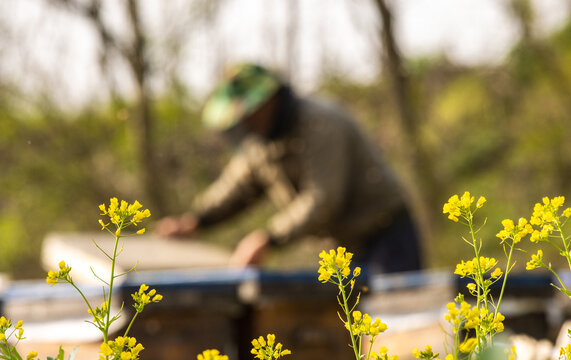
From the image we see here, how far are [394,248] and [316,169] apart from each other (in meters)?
0.69

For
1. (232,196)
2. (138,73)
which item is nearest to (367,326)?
(232,196)

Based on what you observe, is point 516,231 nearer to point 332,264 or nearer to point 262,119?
point 332,264

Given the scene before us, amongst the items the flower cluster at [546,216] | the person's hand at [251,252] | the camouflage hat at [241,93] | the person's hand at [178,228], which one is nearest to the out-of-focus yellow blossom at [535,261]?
the flower cluster at [546,216]

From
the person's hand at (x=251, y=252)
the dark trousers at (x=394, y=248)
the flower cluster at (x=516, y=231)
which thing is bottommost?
the flower cluster at (x=516, y=231)

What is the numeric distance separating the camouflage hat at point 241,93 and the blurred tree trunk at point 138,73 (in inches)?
123

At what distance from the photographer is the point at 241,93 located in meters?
3.70

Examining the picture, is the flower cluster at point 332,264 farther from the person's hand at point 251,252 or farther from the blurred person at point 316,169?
the blurred person at point 316,169

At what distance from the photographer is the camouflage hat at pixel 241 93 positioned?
3594mm

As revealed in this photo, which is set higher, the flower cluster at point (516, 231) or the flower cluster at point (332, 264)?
the flower cluster at point (516, 231)

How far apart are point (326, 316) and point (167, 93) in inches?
236

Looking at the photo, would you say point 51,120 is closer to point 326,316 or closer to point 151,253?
point 151,253

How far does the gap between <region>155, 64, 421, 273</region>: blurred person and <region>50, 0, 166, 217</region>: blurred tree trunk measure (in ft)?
9.58

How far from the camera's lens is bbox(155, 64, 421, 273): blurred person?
353 cm

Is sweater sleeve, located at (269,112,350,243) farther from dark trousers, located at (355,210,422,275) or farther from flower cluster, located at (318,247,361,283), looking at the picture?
flower cluster, located at (318,247,361,283)
